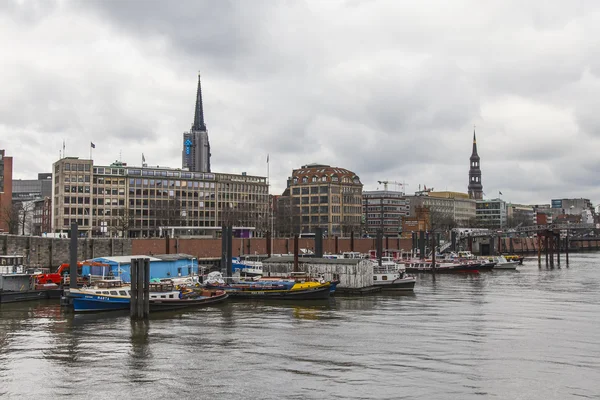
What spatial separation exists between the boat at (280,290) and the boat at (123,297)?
6.15 metres

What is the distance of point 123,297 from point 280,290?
18.1 m

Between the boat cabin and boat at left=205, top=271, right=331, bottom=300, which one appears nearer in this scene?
the boat cabin

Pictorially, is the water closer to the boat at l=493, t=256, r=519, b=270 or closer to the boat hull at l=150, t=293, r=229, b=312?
the boat hull at l=150, t=293, r=229, b=312

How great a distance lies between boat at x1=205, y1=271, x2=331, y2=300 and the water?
3.30m

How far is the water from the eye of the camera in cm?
3650

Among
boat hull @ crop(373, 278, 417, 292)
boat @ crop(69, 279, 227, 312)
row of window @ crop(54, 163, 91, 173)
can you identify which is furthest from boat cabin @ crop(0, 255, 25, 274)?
row of window @ crop(54, 163, 91, 173)

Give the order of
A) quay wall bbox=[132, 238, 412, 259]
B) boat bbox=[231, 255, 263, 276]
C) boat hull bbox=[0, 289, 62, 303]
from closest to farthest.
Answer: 1. boat hull bbox=[0, 289, 62, 303]
2. boat bbox=[231, 255, 263, 276]
3. quay wall bbox=[132, 238, 412, 259]

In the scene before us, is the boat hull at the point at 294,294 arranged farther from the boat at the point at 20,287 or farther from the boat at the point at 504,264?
the boat at the point at 504,264

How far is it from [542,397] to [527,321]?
84.1 ft

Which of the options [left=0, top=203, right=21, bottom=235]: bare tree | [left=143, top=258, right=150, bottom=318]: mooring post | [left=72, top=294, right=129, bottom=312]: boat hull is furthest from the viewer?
[left=0, top=203, right=21, bottom=235]: bare tree

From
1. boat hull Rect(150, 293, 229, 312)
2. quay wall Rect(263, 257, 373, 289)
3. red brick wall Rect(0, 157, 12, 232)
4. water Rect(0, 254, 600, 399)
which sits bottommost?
water Rect(0, 254, 600, 399)

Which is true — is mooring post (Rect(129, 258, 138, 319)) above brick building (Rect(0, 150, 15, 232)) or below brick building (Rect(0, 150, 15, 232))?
below

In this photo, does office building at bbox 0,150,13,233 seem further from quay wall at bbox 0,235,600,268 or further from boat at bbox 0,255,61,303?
boat at bbox 0,255,61,303

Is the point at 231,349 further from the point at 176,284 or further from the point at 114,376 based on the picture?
the point at 176,284
